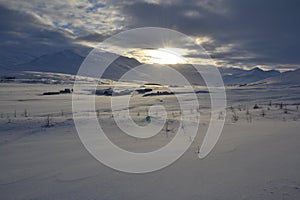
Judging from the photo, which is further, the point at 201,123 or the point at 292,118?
the point at 292,118

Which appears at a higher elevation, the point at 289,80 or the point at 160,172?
the point at 289,80

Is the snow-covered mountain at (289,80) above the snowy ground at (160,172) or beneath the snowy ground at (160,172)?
above

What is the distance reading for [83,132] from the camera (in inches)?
207

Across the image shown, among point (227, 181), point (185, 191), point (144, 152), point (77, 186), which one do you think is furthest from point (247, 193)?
point (144, 152)

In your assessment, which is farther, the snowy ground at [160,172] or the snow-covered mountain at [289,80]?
the snow-covered mountain at [289,80]

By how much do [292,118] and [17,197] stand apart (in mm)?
5934

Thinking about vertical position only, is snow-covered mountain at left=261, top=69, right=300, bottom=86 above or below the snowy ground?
above

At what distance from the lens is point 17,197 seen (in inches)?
96.9

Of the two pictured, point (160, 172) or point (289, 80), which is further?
point (289, 80)

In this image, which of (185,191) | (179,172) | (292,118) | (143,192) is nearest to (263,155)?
(179,172)

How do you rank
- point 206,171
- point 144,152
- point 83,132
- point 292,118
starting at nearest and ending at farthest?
point 206,171 → point 144,152 → point 83,132 → point 292,118

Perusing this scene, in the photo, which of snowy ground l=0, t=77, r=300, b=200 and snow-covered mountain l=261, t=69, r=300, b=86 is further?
snow-covered mountain l=261, t=69, r=300, b=86

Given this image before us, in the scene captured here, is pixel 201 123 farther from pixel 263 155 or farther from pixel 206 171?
pixel 206 171

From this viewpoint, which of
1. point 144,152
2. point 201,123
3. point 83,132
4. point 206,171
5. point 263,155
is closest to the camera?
point 206,171
